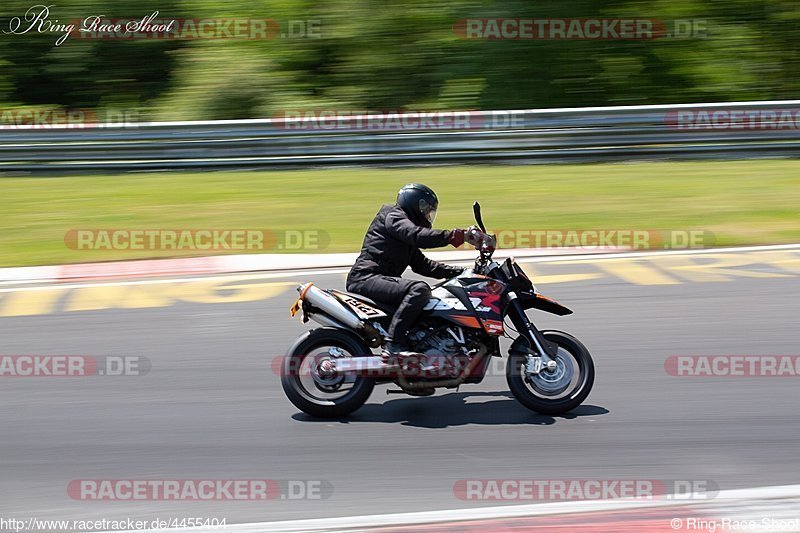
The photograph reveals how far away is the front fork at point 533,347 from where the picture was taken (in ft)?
21.3

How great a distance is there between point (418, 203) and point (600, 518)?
239 centimetres

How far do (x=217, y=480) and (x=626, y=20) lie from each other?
15040mm

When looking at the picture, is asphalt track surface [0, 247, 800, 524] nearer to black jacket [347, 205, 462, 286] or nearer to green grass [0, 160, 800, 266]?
black jacket [347, 205, 462, 286]

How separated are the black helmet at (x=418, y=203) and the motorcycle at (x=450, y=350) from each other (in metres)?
0.44

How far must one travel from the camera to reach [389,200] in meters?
13.3

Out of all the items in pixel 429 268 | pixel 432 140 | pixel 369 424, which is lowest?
pixel 369 424

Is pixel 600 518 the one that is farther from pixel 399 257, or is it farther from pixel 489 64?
pixel 489 64

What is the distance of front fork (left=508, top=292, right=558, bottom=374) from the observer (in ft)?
21.3

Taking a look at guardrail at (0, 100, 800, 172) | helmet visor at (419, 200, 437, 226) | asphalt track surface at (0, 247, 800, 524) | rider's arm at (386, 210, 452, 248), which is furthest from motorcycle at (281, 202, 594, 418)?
guardrail at (0, 100, 800, 172)

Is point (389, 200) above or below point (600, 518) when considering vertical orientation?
above

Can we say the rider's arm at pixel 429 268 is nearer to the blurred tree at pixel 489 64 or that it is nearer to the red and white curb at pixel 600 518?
Answer: the red and white curb at pixel 600 518

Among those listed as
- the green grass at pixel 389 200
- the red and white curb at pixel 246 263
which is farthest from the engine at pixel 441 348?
Result: the green grass at pixel 389 200

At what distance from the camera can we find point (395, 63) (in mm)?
19203

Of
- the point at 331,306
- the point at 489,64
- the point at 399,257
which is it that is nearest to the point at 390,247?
the point at 399,257
